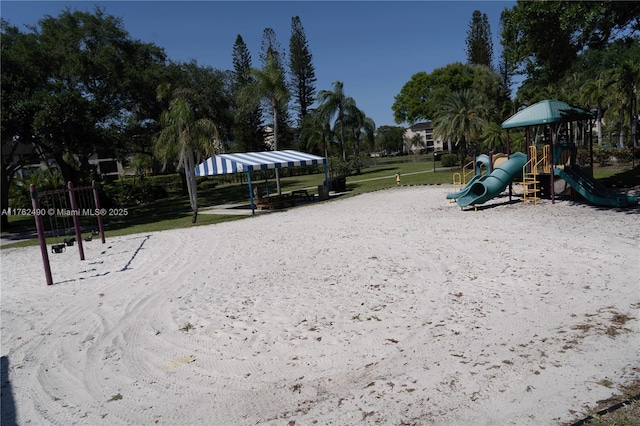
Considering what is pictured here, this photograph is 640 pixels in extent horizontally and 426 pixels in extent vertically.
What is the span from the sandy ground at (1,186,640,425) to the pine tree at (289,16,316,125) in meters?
47.0

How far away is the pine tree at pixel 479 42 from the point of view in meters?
53.8

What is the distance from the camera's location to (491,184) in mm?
14430

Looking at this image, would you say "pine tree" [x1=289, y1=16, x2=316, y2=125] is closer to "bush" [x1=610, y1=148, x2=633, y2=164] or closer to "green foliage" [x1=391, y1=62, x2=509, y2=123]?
"green foliage" [x1=391, y1=62, x2=509, y2=123]

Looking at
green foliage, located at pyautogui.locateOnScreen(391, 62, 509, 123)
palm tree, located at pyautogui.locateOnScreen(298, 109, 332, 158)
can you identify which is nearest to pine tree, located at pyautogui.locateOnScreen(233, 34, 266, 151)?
palm tree, located at pyautogui.locateOnScreen(298, 109, 332, 158)

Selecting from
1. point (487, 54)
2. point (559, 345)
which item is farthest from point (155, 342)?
point (487, 54)

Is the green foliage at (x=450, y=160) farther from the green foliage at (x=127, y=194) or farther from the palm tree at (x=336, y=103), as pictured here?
the green foliage at (x=127, y=194)

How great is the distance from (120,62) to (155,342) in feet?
73.1

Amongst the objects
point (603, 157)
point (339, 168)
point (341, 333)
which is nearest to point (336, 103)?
point (339, 168)

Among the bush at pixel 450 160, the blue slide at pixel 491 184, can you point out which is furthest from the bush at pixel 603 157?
the bush at pixel 450 160

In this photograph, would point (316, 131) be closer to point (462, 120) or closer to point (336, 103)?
point (336, 103)

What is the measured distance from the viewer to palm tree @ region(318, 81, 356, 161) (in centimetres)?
4350

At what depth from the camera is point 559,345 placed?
4.45m

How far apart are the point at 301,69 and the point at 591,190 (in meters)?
45.2

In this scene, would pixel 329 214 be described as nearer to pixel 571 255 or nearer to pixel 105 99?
pixel 571 255
